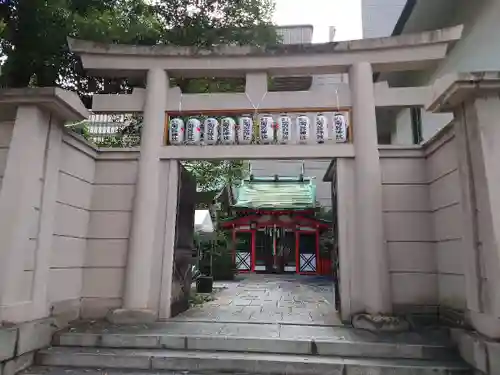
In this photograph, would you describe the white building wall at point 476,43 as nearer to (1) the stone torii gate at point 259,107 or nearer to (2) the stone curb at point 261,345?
(1) the stone torii gate at point 259,107

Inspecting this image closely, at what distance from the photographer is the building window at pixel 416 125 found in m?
9.15

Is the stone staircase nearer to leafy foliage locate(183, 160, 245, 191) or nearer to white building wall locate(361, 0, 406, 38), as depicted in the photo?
leafy foliage locate(183, 160, 245, 191)

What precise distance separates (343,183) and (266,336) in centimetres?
239

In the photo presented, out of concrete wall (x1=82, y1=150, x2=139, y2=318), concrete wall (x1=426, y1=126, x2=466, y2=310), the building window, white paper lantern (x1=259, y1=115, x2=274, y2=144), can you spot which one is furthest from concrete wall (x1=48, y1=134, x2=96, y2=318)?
the building window

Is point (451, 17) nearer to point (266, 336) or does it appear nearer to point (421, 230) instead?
point (421, 230)

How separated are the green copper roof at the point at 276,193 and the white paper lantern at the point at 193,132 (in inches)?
466

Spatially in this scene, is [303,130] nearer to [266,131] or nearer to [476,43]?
[266,131]

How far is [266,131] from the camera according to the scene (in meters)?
5.57

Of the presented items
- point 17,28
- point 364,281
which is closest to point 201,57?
point 364,281

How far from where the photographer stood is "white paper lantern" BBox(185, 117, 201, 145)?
18.7 feet

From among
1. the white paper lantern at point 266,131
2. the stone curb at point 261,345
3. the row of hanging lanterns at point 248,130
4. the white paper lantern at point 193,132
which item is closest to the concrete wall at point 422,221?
the row of hanging lanterns at point 248,130

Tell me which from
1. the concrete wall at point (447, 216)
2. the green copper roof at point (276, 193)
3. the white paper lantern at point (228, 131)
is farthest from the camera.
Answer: the green copper roof at point (276, 193)

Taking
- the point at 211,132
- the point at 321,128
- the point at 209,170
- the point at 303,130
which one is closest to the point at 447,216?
the point at 321,128

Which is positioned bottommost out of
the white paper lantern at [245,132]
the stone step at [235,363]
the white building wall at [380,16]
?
the stone step at [235,363]
